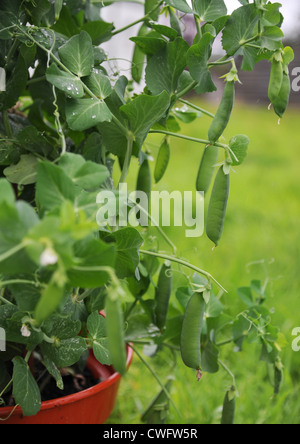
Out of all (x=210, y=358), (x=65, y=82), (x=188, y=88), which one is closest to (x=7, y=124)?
(x=65, y=82)

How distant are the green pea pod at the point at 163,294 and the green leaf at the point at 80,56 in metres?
0.31

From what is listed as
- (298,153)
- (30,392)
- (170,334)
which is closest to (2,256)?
(30,392)

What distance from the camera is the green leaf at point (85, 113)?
0.59 metres

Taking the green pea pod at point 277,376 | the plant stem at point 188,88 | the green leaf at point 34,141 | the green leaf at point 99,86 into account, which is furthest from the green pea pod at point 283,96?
the green pea pod at point 277,376

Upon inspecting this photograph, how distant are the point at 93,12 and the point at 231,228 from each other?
1.31 m

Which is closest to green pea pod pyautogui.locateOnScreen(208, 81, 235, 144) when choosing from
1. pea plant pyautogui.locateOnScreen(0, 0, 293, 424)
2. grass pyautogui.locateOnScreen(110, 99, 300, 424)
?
pea plant pyautogui.locateOnScreen(0, 0, 293, 424)

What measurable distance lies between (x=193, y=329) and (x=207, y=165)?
23 centimetres

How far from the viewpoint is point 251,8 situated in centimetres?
63

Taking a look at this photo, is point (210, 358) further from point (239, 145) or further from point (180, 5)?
point (180, 5)

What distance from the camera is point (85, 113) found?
0.60 metres

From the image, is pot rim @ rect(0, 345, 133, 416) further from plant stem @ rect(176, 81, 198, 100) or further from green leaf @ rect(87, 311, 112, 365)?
plant stem @ rect(176, 81, 198, 100)

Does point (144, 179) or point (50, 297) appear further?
point (144, 179)

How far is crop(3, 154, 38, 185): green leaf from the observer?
2.27ft
